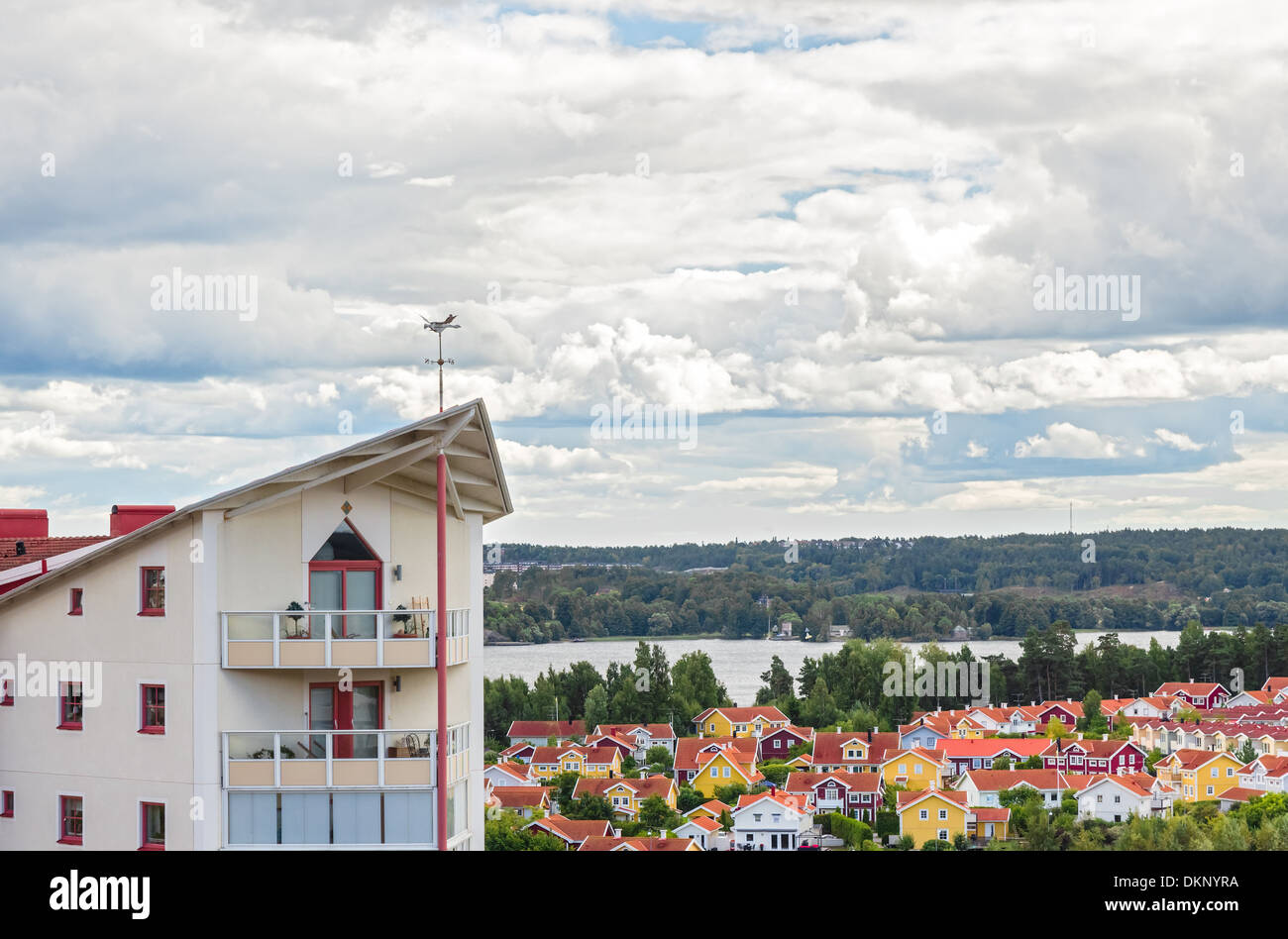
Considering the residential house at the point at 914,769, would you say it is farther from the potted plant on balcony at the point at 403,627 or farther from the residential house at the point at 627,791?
the potted plant on balcony at the point at 403,627

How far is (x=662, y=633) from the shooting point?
195 m

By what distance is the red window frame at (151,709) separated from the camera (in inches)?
766

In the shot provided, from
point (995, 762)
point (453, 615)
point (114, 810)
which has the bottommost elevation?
point (995, 762)

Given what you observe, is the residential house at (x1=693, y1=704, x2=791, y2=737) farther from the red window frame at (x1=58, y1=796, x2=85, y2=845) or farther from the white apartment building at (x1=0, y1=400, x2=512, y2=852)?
the red window frame at (x1=58, y1=796, x2=85, y2=845)

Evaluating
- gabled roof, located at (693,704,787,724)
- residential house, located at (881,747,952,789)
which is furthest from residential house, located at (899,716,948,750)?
gabled roof, located at (693,704,787,724)

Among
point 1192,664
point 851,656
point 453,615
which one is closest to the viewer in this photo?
point 453,615

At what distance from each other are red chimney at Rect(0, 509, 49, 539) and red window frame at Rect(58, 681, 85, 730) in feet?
21.1

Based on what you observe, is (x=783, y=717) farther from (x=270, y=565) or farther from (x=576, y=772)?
(x=270, y=565)

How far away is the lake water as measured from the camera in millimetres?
167125

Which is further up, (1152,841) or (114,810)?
(114,810)

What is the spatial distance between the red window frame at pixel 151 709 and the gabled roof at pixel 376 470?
2.03 m

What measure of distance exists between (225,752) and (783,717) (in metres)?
112
